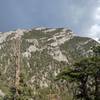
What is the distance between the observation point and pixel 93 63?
5481 cm

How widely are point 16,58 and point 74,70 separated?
25.4 metres

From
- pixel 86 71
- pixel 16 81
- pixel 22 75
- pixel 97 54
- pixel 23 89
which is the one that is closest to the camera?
pixel 16 81

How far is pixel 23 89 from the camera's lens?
4109 cm

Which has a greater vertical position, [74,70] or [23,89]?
[74,70]

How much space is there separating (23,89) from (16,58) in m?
10.3

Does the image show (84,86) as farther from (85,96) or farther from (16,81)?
(16,81)

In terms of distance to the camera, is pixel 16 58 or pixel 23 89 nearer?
pixel 16 58

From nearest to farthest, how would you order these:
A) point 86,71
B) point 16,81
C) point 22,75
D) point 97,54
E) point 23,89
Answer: point 16,81 < point 23,89 < point 22,75 < point 86,71 < point 97,54

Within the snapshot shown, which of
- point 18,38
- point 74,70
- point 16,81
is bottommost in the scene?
point 16,81

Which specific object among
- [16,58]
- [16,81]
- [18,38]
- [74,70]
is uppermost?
[74,70]

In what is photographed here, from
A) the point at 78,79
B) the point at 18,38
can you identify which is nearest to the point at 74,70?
the point at 78,79

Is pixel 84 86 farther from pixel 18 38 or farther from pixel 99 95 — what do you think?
pixel 18 38

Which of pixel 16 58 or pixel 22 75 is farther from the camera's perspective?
pixel 22 75

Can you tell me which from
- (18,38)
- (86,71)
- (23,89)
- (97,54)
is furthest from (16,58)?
(97,54)
